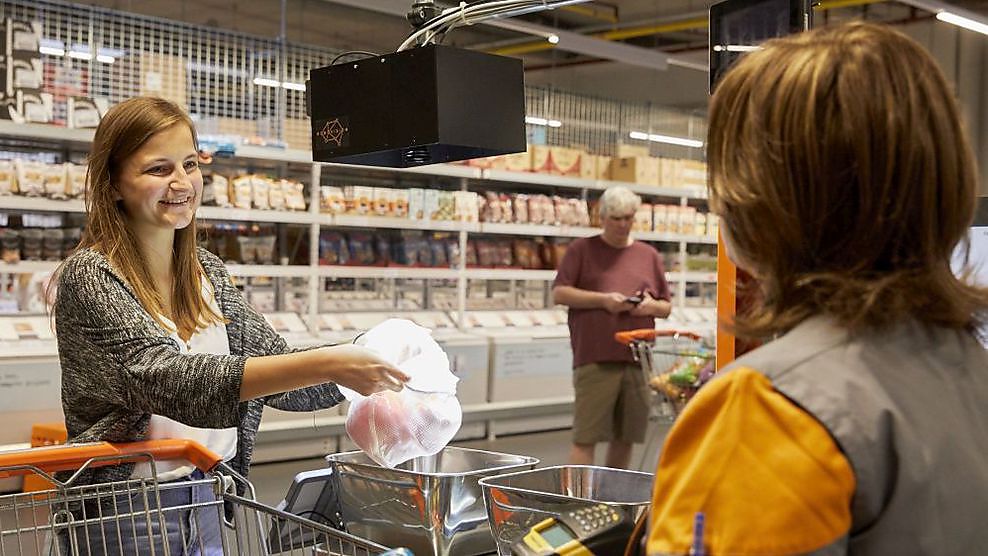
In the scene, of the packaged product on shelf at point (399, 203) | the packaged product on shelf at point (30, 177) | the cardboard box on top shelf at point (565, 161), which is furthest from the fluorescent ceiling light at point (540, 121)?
the packaged product on shelf at point (30, 177)

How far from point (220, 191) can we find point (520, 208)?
2.67 metres

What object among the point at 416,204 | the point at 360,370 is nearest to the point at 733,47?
the point at 360,370

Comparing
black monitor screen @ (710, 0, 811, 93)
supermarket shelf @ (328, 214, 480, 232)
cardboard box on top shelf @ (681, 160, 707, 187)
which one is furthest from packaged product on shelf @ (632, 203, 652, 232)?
black monitor screen @ (710, 0, 811, 93)

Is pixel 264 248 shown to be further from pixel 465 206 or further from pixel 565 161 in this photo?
pixel 565 161

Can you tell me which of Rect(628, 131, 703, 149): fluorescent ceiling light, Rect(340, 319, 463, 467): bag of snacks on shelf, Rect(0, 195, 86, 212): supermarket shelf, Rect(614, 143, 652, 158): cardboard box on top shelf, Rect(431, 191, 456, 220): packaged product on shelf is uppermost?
Rect(628, 131, 703, 149): fluorescent ceiling light

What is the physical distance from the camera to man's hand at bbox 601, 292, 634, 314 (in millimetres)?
5676

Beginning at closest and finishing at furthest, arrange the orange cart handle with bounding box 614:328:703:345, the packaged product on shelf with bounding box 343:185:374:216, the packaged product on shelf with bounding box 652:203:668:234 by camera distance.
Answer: the orange cart handle with bounding box 614:328:703:345 < the packaged product on shelf with bounding box 343:185:374:216 < the packaged product on shelf with bounding box 652:203:668:234

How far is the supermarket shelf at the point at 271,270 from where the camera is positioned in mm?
6844

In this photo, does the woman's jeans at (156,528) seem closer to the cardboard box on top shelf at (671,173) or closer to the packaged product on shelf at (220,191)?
the packaged product on shelf at (220,191)

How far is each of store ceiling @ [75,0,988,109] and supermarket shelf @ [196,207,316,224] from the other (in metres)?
4.83

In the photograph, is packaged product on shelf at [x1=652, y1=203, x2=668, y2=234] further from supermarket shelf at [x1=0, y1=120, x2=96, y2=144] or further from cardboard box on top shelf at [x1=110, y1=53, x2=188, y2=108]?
supermarket shelf at [x1=0, y1=120, x2=96, y2=144]

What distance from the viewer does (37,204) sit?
6055 mm

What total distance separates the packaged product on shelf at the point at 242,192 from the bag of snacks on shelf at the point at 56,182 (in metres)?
1.07

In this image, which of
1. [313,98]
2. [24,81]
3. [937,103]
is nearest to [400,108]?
[313,98]
